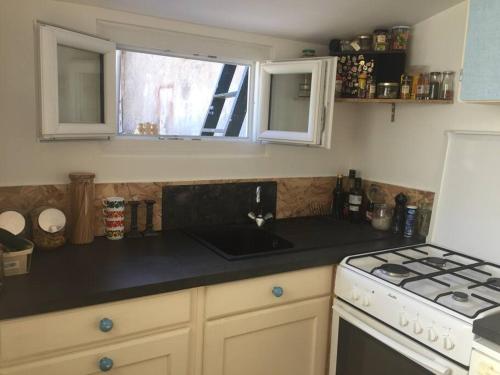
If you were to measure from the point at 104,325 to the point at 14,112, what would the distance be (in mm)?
931

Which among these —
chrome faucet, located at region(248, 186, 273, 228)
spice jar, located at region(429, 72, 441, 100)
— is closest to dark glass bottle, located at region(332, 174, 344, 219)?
Answer: chrome faucet, located at region(248, 186, 273, 228)

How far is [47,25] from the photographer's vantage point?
153 cm

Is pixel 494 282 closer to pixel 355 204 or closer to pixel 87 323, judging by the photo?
pixel 355 204

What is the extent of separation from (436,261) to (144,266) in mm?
1230

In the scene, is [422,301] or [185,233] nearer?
[422,301]

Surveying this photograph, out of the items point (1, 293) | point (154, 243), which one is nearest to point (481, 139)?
point (154, 243)

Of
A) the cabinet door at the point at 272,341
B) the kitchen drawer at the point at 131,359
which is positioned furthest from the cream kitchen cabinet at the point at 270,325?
the kitchen drawer at the point at 131,359

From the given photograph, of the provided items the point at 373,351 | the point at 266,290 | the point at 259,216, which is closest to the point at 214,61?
the point at 259,216

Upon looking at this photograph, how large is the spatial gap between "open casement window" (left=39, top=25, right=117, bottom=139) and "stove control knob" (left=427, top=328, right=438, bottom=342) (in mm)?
1445

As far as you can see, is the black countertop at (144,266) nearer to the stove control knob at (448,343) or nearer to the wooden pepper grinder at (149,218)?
the wooden pepper grinder at (149,218)

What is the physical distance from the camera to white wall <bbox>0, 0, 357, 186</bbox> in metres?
1.68

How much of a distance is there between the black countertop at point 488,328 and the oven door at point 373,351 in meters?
0.15

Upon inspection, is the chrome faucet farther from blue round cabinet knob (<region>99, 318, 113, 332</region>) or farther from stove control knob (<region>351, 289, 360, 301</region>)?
blue round cabinet knob (<region>99, 318, 113, 332</region>)

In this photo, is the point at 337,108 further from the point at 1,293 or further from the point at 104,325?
the point at 1,293
